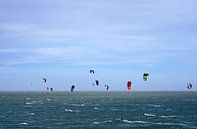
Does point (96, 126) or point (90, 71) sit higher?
point (90, 71)

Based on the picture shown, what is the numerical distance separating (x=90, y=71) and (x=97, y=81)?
4596mm

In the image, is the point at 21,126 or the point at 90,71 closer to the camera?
the point at 90,71

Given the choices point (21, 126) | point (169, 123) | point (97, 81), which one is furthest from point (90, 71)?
point (169, 123)

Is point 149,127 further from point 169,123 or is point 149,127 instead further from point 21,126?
point 21,126

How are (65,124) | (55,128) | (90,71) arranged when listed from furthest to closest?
(65,124), (55,128), (90,71)

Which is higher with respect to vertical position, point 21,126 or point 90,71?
point 90,71

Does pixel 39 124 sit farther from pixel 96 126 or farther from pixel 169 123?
pixel 169 123

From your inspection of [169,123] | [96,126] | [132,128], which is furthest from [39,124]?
[169,123]

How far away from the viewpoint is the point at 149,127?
226 feet

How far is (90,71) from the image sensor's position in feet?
174

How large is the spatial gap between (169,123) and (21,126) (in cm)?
2783

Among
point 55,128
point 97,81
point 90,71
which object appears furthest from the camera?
point 55,128

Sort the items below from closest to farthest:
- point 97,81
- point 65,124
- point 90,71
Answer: point 97,81
point 90,71
point 65,124

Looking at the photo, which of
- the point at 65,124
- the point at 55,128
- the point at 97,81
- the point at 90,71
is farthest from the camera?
the point at 65,124
